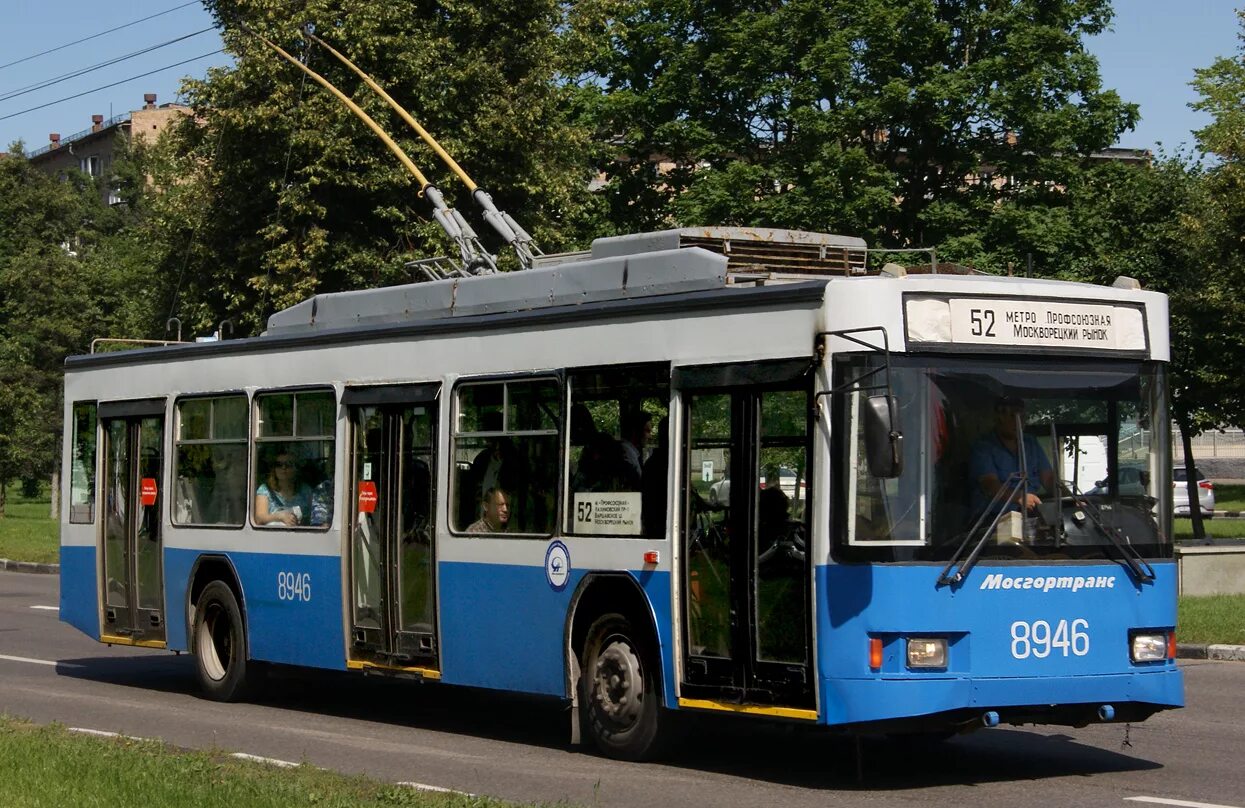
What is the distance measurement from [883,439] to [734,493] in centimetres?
136

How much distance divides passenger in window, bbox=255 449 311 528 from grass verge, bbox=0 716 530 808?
11.7 ft

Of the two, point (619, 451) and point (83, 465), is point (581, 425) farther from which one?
point (83, 465)

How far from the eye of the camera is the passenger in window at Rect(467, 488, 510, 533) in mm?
12211

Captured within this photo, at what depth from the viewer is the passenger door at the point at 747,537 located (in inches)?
390

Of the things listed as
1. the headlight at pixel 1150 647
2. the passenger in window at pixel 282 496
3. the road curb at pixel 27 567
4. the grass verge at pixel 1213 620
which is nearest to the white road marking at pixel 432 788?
the headlight at pixel 1150 647

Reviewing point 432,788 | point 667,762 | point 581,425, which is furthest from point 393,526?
point 432,788

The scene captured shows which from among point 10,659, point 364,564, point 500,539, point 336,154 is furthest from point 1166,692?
point 336,154

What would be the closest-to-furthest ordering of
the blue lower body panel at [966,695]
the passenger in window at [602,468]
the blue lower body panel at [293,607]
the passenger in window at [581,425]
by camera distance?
1. the blue lower body panel at [966,695]
2. the passenger in window at [602,468]
3. the passenger in window at [581,425]
4. the blue lower body panel at [293,607]

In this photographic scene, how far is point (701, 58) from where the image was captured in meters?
42.5

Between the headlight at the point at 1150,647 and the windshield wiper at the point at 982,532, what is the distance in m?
1.09

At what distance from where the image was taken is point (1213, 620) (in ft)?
64.8

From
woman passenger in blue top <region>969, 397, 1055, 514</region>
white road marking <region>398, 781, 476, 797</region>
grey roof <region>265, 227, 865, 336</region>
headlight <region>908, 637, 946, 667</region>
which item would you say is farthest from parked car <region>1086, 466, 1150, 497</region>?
white road marking <region>398, 781, 476, 797</region>

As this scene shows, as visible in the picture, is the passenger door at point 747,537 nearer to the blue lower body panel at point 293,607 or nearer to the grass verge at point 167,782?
the grass verge at point 167,782

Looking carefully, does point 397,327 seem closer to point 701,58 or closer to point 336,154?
point 336,154
